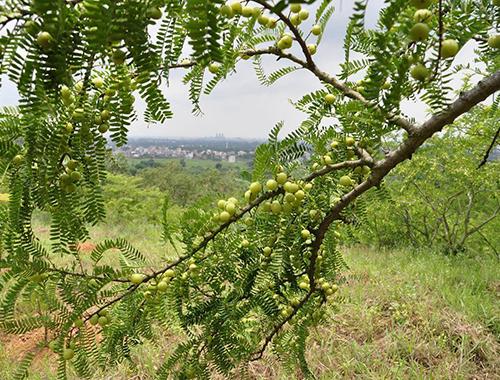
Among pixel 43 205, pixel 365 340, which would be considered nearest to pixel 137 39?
pixel 43 205

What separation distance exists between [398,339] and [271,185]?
2.07 metres

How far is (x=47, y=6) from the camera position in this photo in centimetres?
29

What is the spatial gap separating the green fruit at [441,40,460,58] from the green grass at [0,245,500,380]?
1.54 meters

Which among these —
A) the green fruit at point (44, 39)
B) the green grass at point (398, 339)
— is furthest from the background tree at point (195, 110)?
the green grass at point (398, 339)

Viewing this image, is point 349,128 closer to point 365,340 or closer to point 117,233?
point 365,340

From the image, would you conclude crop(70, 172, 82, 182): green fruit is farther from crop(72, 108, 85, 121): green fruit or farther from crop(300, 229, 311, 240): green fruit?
crop(300, 229, 311, 240): green fruit

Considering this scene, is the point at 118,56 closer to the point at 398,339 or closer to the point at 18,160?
the point at 18,160

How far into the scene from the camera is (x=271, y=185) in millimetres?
845

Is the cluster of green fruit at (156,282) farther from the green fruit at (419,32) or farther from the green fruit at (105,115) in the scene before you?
the green fruit at (419,32)

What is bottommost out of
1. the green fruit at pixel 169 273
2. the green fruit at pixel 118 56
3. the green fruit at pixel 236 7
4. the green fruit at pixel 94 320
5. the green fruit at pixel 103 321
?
the green fruit at pixel 103 321

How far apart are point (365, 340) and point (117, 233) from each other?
610 centimetres

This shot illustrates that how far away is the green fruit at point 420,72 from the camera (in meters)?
0.43

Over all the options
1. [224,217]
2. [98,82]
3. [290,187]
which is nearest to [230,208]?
[224,217]

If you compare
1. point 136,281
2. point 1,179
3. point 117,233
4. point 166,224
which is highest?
point 1,179
